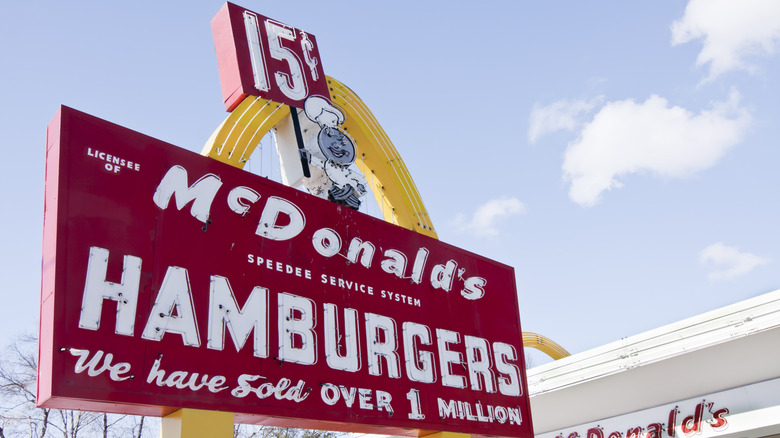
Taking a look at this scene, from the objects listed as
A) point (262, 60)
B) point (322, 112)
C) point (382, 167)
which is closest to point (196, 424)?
point (322, 112)

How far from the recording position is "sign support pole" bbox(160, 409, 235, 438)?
28.4 ft

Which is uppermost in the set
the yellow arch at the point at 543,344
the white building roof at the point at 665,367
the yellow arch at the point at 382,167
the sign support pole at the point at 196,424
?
the yellow arch at the point at 382,167

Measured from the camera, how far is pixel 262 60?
41.7ft

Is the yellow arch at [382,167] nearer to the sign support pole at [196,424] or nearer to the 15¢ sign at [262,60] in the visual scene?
the 15¢ sign at [262,60]

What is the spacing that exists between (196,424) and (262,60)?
20.7 feet

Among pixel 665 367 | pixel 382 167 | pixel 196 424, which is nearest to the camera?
pixel 196 424

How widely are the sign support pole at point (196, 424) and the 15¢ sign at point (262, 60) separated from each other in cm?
536

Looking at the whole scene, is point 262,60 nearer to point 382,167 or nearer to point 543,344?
point 382,167

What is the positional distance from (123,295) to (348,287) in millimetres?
3567

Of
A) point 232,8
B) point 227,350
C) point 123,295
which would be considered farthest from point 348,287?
point 232,8

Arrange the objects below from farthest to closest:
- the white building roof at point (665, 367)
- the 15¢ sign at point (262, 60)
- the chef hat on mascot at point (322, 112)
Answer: the white building roof at point (665, 367) → the chef hat on mascot at point (322, 112) → the 15¢ sign at point (262, 60)

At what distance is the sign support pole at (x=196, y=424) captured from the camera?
28.4 ft

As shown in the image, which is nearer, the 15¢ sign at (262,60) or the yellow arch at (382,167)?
the 15¢ sign at (262,60)

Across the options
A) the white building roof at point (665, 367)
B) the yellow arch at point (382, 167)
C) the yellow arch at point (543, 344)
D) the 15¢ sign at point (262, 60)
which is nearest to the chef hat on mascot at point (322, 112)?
the 15¢ sign at point (262, 60)
